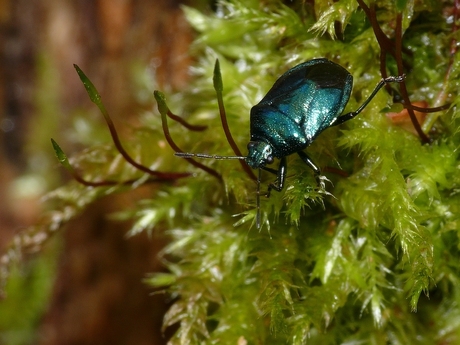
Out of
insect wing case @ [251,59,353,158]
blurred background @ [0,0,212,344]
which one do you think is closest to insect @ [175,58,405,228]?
insect wing case @ [251,59,353,158]

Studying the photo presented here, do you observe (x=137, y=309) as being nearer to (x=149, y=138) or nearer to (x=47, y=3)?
(x=149, y=138)

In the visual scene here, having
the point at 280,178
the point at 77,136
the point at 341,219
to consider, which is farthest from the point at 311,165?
the point at 77,136

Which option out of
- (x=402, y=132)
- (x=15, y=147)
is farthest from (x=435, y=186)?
(x=15, y=147)

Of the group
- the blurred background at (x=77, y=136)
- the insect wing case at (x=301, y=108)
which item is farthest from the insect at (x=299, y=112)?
the blurred background at (x=77, y=136)

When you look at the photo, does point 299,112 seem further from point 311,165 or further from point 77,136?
point 77,136

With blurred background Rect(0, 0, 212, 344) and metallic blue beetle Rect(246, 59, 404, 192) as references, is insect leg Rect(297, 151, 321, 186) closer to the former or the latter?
metallic blue beetle Rect(246, 59, 404, 192)

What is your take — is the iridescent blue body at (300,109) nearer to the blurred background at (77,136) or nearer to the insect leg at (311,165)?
the insect leg at (311,165)
